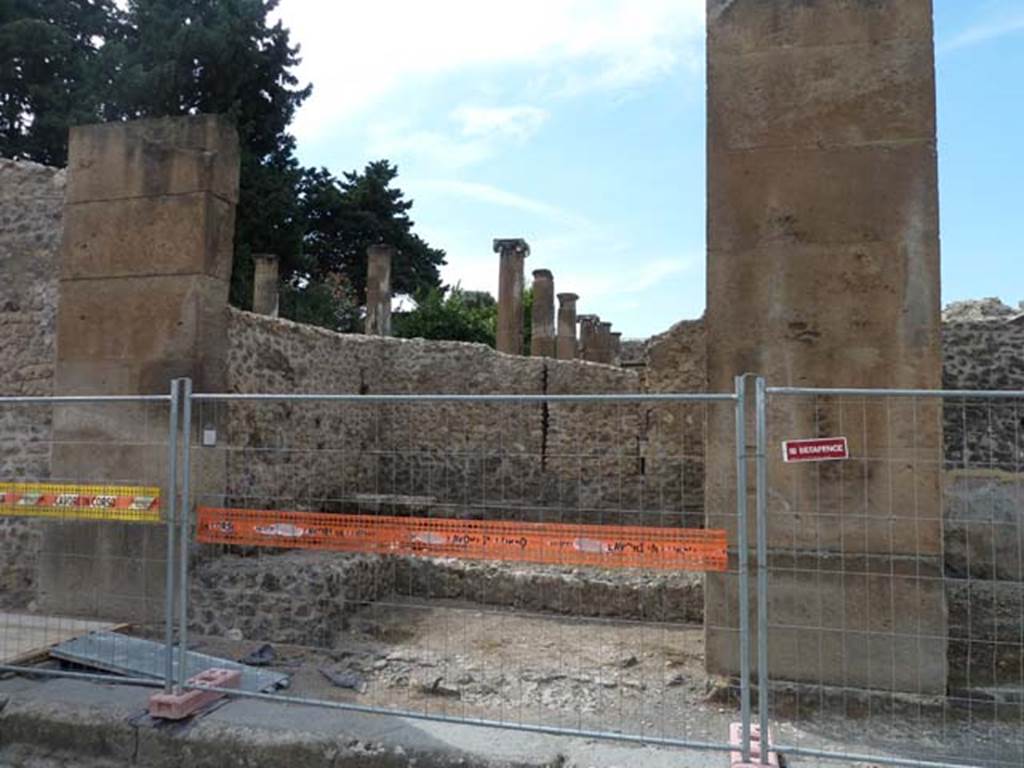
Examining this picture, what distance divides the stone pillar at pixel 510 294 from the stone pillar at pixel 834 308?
15.3 meters

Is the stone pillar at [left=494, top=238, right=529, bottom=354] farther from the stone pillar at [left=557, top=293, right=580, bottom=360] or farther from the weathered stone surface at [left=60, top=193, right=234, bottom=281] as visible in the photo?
the weathered stone surface at [left=60, top=193, right=234, bottom=281]

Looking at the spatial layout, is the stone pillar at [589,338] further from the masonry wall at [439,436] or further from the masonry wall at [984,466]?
the masonry wall at [984,466]

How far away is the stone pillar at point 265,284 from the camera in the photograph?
2092 cm

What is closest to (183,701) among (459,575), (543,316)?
(459,575)

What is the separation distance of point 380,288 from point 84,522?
15800 mm

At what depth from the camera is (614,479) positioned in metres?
12.9

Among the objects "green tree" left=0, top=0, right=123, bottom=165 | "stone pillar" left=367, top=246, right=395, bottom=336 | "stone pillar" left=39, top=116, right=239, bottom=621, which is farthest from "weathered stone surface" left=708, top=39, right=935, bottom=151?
"green tree" left=0, top=0, right=123, bottom=165

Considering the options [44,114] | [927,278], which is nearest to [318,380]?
[927,278]

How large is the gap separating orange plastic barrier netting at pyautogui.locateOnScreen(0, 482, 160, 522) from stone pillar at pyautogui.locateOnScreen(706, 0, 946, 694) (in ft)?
14.1

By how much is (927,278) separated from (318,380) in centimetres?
845

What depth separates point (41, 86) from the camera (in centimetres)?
2166

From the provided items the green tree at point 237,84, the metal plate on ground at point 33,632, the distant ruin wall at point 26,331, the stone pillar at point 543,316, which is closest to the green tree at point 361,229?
the green tree at point 237,84

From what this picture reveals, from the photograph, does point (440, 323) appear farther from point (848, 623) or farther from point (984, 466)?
point (848, 623)

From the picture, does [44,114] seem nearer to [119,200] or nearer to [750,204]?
[119,200]
